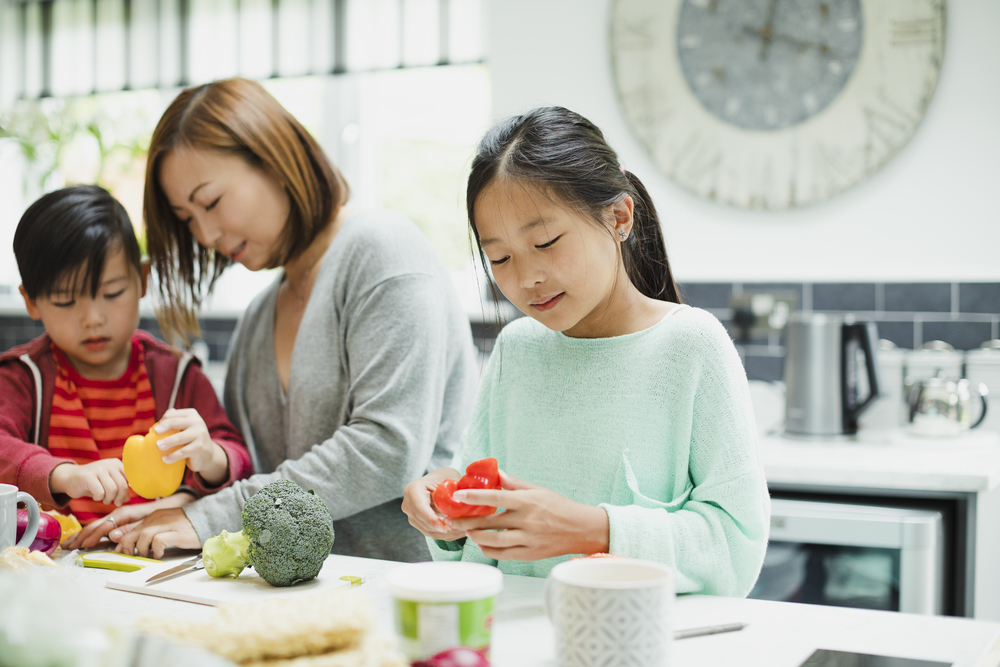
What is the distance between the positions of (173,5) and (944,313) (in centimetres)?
315

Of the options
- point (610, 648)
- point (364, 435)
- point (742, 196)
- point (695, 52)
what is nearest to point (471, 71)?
point (695, 52)

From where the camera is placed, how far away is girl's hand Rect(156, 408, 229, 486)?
43.9 inches

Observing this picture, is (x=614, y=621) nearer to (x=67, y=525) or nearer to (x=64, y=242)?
(x=67, y=525)

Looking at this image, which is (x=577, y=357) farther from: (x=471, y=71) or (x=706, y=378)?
(x=471, y=71)

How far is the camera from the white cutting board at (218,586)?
0.88 m

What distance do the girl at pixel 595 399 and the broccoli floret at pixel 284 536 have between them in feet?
0.44

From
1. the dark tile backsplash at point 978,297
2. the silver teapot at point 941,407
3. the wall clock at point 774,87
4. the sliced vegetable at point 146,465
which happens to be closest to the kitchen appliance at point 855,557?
the silver teapot at point 941,407

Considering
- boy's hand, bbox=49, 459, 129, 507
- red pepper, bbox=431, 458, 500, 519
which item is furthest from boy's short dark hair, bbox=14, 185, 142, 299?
red pepper, bbox=431, 458, 500, 519

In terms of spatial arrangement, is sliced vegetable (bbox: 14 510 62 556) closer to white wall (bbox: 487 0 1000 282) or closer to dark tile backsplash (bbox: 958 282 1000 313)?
white wall (bbox: 487 0 1000 282)

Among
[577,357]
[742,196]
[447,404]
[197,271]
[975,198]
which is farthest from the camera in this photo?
[742,196]

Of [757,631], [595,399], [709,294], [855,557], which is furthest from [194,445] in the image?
[709,294]

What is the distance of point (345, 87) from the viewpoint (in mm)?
3379

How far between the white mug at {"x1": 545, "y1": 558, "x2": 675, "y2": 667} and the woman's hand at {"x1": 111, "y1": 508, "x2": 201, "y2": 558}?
2.10ft

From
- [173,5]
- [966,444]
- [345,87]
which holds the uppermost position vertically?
[173,5]
